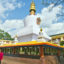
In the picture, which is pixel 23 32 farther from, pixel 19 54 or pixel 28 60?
pixel 28 60

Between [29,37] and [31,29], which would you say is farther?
[29,37]

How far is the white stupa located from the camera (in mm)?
15781

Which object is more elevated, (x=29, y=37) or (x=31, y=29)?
(x=31, y=29)

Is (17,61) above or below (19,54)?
below

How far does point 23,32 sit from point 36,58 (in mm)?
8440

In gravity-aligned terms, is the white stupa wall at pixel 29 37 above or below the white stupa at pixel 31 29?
below

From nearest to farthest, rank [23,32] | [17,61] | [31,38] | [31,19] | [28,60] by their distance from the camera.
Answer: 1. [28,60]
2. [17,61]
3. [31,38]
4. [23,32]
5. [31,19]

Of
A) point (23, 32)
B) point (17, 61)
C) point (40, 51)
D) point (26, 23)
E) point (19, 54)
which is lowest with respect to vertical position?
point (17, 61)

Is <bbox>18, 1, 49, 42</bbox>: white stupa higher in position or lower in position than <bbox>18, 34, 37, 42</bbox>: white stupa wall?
higher

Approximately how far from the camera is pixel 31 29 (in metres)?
16.0

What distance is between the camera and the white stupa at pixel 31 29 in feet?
51.8

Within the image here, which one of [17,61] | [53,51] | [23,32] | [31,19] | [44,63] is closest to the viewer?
[44,63]

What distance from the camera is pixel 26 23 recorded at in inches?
744

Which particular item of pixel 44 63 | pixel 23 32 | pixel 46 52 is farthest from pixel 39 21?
pixel 44 63
